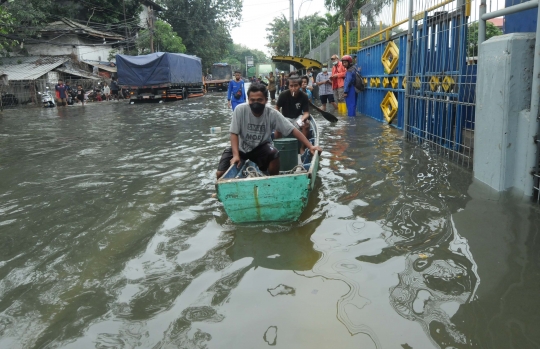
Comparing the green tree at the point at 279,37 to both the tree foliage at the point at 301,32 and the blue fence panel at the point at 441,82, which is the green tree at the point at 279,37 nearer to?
the tree foliage at the point at 301,32

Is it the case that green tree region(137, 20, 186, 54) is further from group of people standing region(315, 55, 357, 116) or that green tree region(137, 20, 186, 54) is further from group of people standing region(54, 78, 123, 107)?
group of people standing region(315, 55, 357, 116)

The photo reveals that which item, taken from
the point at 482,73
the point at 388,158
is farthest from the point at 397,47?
the point at 482,73

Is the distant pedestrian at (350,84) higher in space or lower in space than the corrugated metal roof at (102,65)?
lower

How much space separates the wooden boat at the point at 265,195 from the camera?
4.67 metres

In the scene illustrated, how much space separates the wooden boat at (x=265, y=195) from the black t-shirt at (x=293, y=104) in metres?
3.57

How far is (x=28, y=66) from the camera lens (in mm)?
29922

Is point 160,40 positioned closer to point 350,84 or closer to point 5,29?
point 5,29

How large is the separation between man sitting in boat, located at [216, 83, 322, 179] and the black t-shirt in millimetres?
2364

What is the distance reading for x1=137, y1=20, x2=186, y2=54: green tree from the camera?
39156 millimetres

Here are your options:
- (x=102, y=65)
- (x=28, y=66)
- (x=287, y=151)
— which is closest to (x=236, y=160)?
(x=287, y=151)

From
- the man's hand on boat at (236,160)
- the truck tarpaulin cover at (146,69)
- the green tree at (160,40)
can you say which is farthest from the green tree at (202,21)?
the man's hand on boat at (236,160)

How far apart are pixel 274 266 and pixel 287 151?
290cm

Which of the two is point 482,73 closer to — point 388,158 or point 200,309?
point 388,158

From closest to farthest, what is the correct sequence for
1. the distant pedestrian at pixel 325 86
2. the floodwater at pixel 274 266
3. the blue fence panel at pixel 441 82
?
the floodwater at pixel 274 266 < the blue fence panel at pixel 441 82 < the distant pedestrian at pixel 325 86
